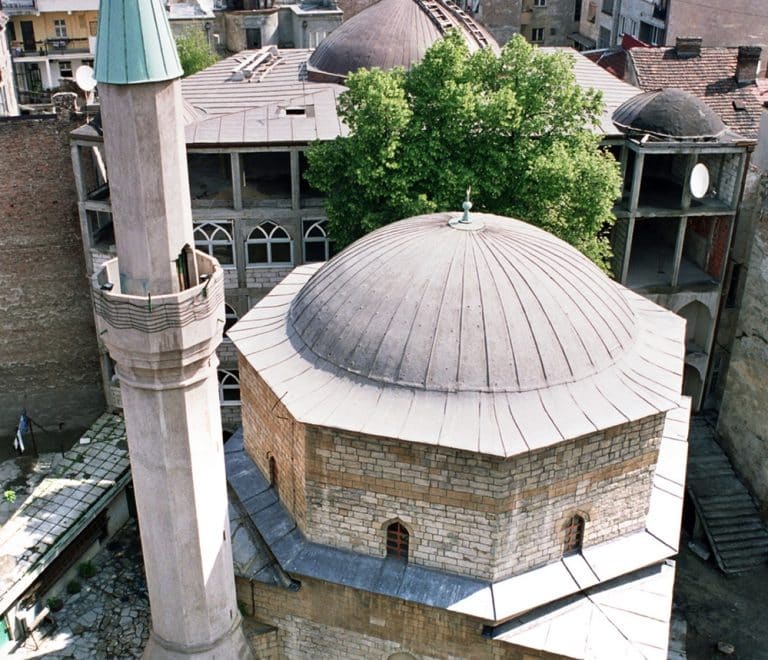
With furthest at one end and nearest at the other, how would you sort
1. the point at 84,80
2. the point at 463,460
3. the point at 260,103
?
1. the point at 84,80
2. the point at 260,103
3. the point at 463,460

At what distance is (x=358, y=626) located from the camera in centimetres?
1606

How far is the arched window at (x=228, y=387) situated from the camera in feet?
83.7

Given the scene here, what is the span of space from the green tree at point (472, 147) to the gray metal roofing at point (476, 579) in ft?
22.9

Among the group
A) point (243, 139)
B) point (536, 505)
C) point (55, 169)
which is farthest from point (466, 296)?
point (55, 169)

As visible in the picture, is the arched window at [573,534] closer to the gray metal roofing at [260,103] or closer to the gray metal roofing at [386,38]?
the gray metal roofing at [260,103]

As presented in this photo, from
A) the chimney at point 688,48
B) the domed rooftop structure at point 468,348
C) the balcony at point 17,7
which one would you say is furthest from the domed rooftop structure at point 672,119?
the balcony at point 17,7

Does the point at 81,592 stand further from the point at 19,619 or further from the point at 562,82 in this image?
the point at 562,82

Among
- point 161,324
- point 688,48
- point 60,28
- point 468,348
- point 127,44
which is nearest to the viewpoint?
point 127,44

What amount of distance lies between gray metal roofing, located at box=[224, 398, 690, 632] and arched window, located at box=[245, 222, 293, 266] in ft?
29.4

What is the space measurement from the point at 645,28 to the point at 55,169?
2989 cm

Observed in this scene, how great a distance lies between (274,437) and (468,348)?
13.3ft

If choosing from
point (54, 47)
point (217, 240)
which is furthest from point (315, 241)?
point (54, 47)

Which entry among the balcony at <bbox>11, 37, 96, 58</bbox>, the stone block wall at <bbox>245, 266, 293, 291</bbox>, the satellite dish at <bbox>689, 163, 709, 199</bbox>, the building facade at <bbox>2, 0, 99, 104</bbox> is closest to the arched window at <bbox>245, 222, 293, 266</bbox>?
the stone block wall at <bbox>245, 266, 293, 291</bbox>

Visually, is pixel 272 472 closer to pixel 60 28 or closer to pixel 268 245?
pixel 268 245
